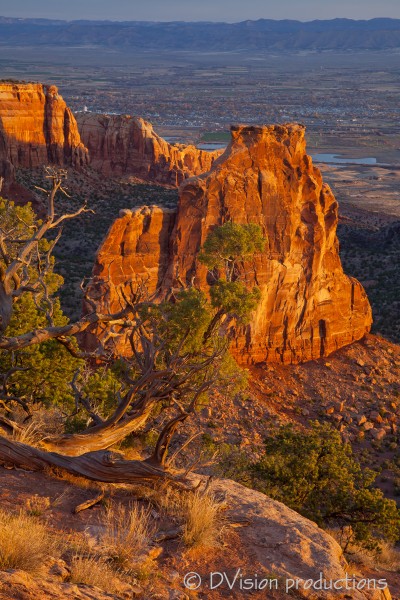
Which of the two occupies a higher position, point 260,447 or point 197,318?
point 197,318

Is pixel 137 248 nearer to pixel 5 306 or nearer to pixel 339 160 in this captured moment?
pixel 5 306

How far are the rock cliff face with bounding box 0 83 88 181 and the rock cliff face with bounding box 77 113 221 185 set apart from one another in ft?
13.8

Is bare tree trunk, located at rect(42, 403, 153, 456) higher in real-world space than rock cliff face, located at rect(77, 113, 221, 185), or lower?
higher

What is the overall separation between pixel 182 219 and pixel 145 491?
21662 millimetres

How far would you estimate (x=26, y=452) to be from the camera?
13281 mm

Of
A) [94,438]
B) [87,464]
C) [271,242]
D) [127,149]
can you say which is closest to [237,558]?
[87,464]

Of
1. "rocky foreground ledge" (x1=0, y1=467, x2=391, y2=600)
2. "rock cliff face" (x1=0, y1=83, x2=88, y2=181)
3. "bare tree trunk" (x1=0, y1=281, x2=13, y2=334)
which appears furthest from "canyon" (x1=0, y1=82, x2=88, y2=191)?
"rocky foreground ledge" (x1=0, y1=467, x2=391, y2=600)

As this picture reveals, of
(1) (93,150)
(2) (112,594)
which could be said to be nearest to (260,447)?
(2) (112,594)

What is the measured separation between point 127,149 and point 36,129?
1351 cm

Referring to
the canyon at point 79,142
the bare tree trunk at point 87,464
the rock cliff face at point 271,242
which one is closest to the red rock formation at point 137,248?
the rock cliff face at point 271,242

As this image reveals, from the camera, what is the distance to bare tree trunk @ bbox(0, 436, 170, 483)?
43.1ft

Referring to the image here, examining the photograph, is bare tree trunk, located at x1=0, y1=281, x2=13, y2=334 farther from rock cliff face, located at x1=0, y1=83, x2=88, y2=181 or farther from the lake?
the lake

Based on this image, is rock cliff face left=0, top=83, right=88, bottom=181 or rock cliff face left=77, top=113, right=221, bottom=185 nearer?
rock cliff face left=0, top=83, right=88, bottom=181

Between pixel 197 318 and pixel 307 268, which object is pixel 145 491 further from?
pixel 307 268
